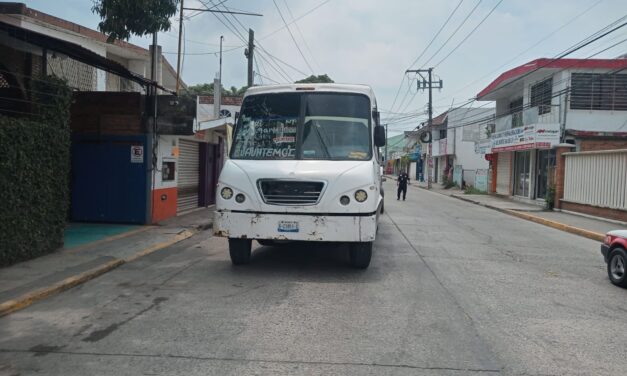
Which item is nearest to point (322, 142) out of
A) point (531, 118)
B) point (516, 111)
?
point (531, 118)

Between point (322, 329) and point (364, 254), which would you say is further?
point (364, 254)

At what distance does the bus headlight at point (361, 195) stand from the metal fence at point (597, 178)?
12447mm

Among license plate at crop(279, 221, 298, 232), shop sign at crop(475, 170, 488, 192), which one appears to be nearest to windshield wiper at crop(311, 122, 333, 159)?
license plate at crop(279, 221, 298, 232)

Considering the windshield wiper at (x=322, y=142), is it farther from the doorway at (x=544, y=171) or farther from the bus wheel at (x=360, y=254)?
the doorway at (x=544, y=171)

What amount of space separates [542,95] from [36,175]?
78.7 ft

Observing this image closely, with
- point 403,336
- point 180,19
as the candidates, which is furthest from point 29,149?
point 180,19

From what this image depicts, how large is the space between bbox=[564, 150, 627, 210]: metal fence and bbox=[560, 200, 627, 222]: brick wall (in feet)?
0.45

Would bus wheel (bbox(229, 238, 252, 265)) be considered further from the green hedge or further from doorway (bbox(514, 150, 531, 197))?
doorway (bbox(514, 150, 531, 197))

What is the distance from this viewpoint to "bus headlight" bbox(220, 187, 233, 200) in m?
7.63

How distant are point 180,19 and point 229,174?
10.5 meters

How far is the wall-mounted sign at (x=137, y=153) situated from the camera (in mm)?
12930

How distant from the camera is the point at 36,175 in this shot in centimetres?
824

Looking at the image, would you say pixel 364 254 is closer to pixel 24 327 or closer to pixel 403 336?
pixel 403 336

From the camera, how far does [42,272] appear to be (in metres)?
7.53
